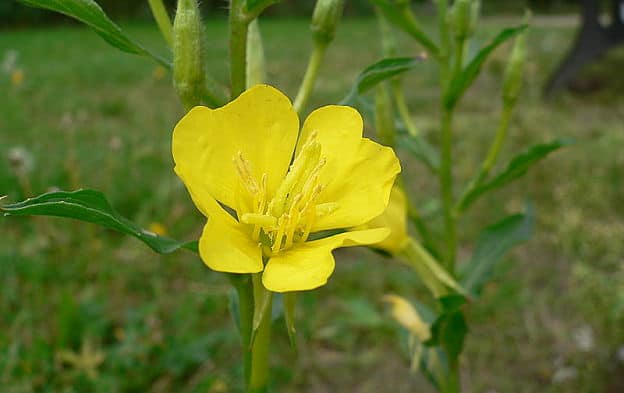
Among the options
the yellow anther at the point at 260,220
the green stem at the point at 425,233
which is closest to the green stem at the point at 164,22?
the yellow anther at the point at 260,220

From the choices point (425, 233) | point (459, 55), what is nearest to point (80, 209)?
point (425, 233)

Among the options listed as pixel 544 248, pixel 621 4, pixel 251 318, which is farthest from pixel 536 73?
pixel 251 318

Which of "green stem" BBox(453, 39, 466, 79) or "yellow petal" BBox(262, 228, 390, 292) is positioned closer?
"yellow petal" BBox(262, 228, 390, 292)

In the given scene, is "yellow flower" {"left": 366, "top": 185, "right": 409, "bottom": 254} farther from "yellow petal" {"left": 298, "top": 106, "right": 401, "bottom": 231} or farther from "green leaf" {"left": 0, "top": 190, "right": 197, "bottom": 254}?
"green leaf" {"left": 0, "top": 190, "right": 197, "bottom": 254}

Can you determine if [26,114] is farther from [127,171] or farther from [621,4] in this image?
[621,4]

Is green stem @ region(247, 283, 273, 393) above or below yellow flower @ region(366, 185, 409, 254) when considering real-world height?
below

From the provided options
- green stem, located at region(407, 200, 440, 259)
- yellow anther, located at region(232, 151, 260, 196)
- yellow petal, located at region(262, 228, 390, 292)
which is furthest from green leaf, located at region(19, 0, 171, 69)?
green stem, located at region(407, 200, 440, 259)
